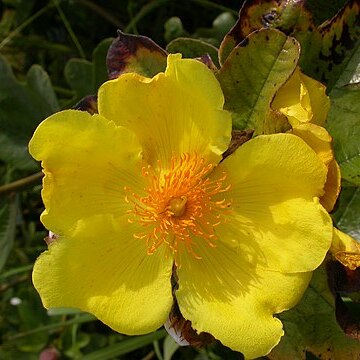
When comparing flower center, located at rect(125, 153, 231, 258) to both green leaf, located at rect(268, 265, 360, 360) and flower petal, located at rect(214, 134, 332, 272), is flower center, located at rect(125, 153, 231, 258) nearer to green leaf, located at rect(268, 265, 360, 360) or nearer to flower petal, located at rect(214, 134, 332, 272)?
flower petal, located at rect(214, 134, 332, 272)

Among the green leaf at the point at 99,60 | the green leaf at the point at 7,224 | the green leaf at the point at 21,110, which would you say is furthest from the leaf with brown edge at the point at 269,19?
the green leaf at the point at 7,224

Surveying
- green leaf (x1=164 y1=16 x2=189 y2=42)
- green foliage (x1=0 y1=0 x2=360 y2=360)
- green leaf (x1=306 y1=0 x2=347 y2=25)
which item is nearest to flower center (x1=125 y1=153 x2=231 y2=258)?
green foliage (x1=0 y1=0 x2=360 y2=360)

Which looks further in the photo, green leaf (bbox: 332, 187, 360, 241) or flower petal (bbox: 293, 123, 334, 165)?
green leaf (bbox: 332, 187, 360, 241)

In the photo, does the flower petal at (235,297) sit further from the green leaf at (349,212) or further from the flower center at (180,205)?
the green leaf at (349,212)

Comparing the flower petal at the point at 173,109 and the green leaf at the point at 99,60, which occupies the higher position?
the flower petal at the point at 173,109

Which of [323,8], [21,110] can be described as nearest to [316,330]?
[323,8]

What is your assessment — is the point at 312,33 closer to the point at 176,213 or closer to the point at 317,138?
the point at 317,138

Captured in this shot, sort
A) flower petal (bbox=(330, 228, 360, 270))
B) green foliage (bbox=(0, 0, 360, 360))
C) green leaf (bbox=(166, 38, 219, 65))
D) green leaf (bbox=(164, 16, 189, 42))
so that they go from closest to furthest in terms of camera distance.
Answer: flower petal (bbox=(330, 228, 360, 270))
green foliage (bbox=(0, 0, 360, 360))
green leaf (bbox=(166, 38, 219, 65))
green leaf (bbox=(164, 16, 189, 42))
